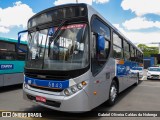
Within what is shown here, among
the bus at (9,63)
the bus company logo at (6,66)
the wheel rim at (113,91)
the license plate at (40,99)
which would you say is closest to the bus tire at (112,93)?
the wheel rim at (113,91)

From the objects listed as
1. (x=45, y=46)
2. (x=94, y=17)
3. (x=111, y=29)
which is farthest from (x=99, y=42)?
(x=111, y=29)

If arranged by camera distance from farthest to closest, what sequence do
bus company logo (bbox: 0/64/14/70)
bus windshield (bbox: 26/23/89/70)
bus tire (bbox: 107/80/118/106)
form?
bus company logo (bbox: 0/64/14/70), bus tire (bbox: 107/80/118/106), bus windshield (bbox: 26/23/89/70)

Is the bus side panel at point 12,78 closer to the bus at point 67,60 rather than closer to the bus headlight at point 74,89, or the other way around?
the bus at point 67,60

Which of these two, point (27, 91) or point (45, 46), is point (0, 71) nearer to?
point (27, 91)

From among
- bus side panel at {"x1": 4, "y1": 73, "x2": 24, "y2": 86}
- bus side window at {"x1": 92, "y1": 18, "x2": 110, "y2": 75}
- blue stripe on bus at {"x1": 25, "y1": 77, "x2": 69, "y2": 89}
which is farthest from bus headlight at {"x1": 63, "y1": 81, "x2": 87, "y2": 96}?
bus side panel at {"x1": 4, "y1": 73, "x2": 24, "y2": 86}

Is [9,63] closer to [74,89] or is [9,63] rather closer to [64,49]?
[64,49]

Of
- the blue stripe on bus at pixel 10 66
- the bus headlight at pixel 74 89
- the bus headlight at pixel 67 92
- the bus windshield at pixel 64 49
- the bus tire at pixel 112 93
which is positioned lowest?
the bus tire at pixel 112 93

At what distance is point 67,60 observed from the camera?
451 centimetres

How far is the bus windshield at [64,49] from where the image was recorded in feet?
14.7

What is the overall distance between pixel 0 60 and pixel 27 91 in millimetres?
4172

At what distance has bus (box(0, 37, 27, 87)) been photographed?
8797mm

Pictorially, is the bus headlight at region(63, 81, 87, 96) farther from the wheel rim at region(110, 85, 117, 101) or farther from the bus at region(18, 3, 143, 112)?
the wheel rim at region(110, 85, 117, 101)

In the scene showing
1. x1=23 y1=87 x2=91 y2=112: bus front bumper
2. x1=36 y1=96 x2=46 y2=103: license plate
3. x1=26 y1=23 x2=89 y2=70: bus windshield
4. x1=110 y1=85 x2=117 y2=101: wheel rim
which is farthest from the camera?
x1=110 y1=85 x2=117 y2=101: wheel rim

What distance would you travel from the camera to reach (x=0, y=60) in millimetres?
8586
